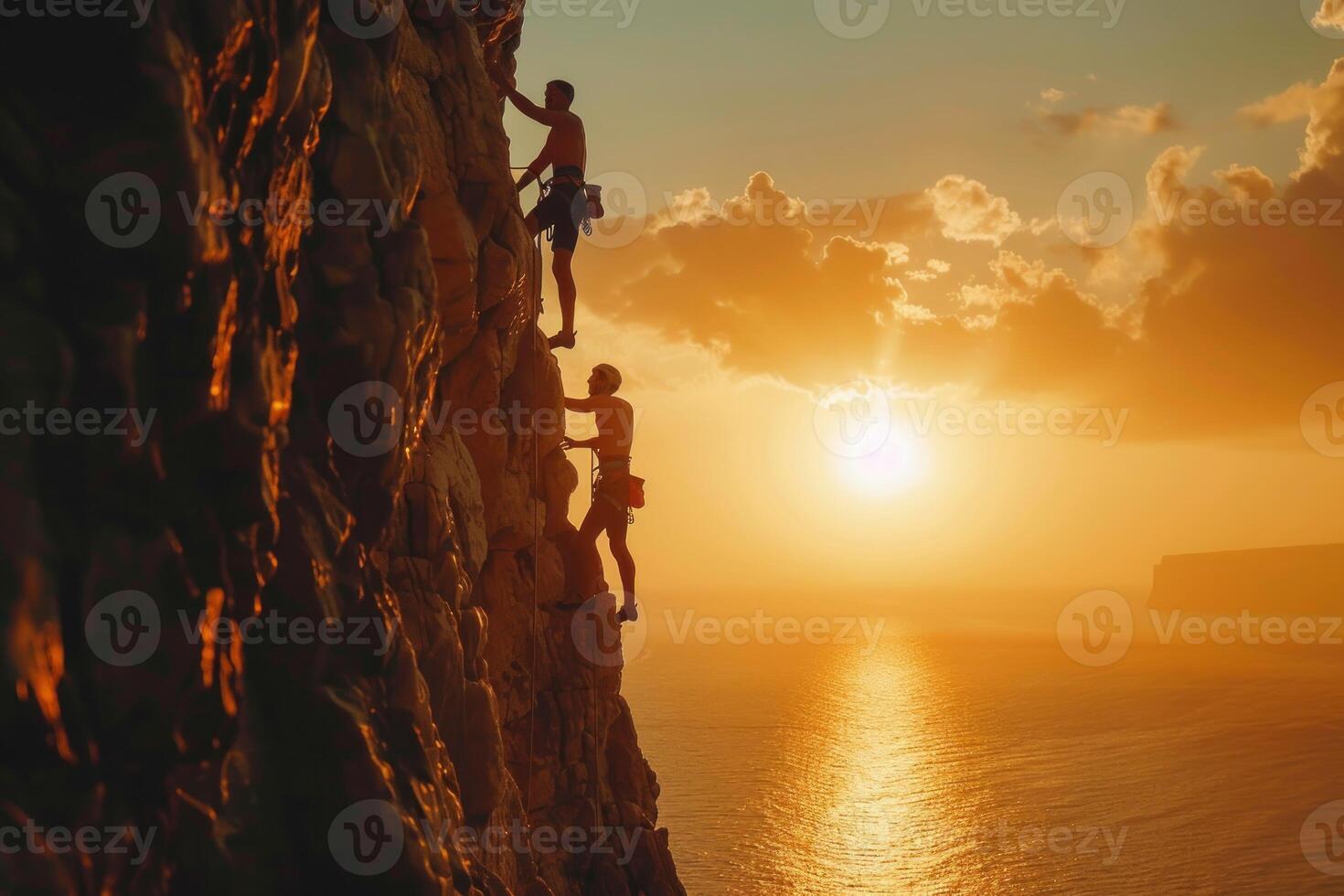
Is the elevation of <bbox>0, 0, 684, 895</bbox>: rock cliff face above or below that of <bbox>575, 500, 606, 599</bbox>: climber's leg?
below

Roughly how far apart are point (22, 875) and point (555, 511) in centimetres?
1303

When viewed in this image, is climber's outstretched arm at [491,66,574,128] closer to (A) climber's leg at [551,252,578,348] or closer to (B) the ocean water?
(A) climber's leg at [551,252,578,348]

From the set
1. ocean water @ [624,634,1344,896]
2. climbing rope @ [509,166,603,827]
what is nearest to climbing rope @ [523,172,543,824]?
climbing rope @ [509,166,603,827]

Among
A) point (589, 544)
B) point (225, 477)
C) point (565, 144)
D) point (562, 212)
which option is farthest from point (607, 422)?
point (225, 477)

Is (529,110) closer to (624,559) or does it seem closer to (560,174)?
(560,174)

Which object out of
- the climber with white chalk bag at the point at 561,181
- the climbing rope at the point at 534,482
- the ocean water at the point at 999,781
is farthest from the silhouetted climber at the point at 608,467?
the ocean water at the point at 999,781

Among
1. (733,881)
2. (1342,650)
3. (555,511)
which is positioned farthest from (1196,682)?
(555,511)

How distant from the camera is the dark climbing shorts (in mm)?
15062

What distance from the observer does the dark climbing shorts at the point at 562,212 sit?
1506 centimetres

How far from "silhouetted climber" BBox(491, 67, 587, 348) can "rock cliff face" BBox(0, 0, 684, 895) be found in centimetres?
581

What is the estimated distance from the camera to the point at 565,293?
1558cm

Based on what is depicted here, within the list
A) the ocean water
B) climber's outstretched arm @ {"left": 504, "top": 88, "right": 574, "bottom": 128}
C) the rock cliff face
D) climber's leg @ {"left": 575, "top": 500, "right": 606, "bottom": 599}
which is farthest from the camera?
the ocean water

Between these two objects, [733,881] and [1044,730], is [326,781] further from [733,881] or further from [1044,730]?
[1044,730]

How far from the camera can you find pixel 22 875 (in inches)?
179
